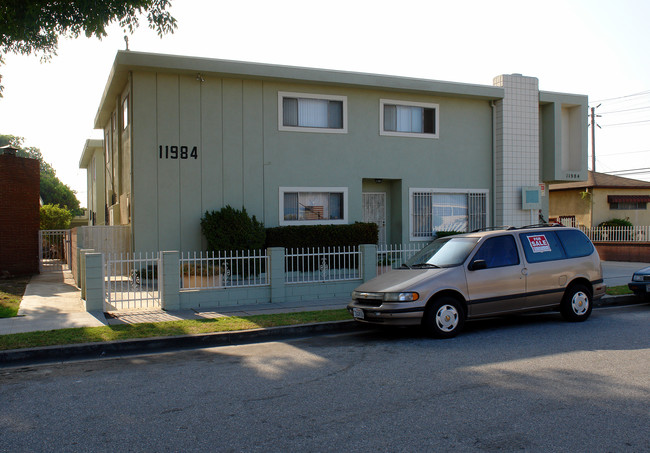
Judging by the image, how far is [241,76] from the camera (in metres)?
15.1

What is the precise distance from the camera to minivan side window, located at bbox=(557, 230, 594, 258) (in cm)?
973

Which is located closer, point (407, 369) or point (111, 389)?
point (111, 389)

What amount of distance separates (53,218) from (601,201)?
2775 centimetres

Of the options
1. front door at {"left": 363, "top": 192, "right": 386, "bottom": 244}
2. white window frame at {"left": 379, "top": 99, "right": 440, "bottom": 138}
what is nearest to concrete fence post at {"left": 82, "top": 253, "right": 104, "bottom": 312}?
front door at {"left": 363, "top": 192, "right": 386, "bottom": 244}

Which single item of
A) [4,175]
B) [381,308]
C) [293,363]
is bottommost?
[293,363]

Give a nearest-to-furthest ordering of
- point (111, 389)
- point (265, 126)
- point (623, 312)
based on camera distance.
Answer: point (111, 389)
point (623, 312)
point (265, 126)

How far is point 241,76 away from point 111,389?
35.4 ft

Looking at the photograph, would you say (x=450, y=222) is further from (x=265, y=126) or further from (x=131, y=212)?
(x=131, y=212)

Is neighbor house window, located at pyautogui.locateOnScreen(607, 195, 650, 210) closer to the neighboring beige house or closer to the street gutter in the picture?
the neighboring beige house

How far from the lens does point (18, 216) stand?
57.2 ft

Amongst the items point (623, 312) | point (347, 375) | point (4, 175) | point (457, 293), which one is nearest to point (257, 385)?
point (347, 375)

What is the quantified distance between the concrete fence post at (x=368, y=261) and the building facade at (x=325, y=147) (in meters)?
3.46

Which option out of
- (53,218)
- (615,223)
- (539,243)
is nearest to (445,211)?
(539,243)

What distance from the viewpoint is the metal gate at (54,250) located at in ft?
62.6
